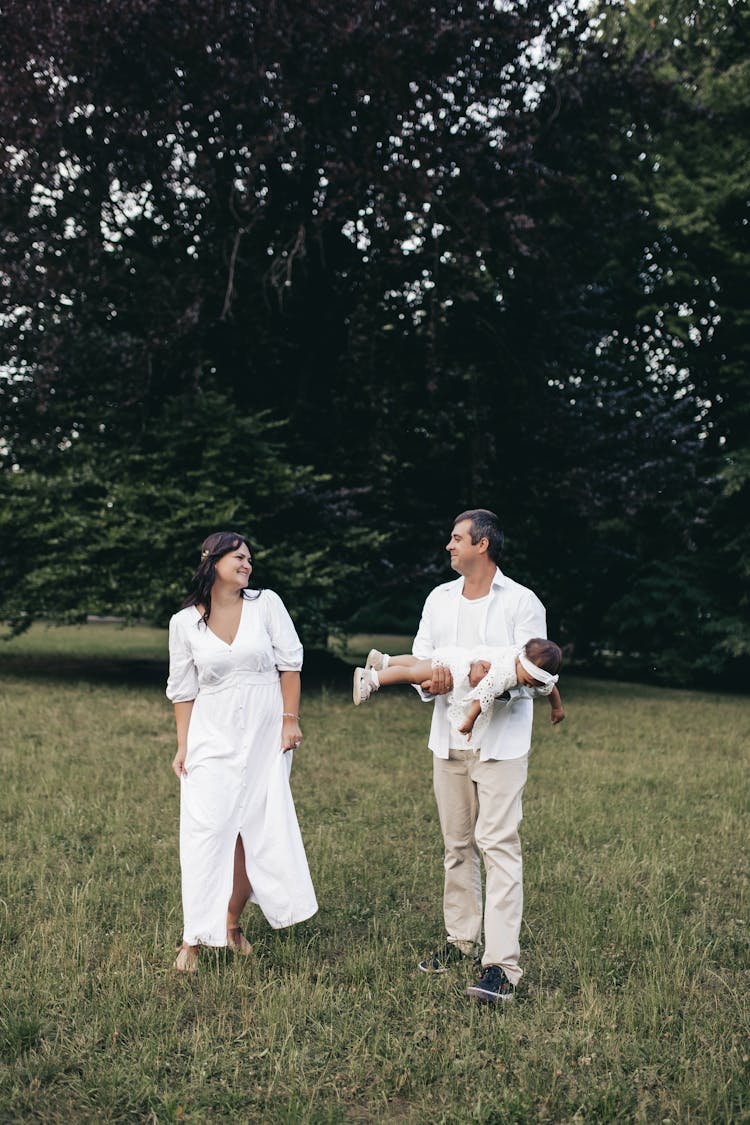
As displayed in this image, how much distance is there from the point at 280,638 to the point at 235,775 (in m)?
0.77

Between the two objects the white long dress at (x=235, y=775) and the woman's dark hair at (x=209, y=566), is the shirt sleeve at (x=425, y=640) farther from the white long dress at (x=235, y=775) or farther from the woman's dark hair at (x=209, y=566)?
the woman's dark hair at (x=209, y=566)

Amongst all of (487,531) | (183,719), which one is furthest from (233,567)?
(487,531)

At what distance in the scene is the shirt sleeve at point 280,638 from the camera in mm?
5594

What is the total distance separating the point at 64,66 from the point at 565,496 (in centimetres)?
1012

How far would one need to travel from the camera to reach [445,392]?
17.4m

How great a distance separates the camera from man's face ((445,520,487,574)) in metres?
5.08

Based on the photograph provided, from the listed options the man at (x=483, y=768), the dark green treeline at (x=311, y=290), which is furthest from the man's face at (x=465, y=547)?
the dark green treeline at (x=311, y=290)

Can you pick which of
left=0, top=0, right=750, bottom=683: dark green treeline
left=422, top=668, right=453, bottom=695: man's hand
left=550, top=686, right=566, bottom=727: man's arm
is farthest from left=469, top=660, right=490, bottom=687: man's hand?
left=0, top=0, right=750, bottom=683: dark green treeline

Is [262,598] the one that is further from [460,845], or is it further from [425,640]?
[460,845]

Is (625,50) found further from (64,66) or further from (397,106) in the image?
(64,66)

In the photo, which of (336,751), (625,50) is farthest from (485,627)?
(625,50)

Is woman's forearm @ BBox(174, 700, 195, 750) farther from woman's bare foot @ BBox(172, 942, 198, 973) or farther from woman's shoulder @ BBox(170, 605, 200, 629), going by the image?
woman's bare foot @ BBox(172, 942, 198, 973)

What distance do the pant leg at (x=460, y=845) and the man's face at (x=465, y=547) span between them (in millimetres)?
952

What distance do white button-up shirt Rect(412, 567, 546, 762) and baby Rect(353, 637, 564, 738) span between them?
90mm
